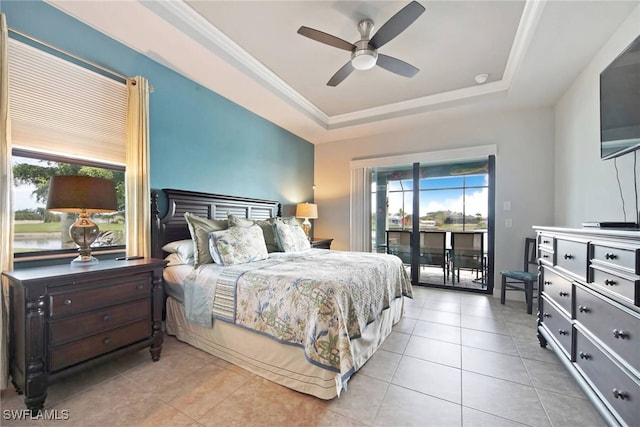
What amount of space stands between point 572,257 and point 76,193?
3.36m

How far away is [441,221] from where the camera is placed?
4422 mm

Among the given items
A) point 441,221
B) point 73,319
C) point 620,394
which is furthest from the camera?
point 441,221

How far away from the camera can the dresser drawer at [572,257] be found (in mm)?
1604

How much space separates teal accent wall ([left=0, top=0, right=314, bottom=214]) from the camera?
202cm

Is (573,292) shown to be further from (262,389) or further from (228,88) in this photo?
(228,88)

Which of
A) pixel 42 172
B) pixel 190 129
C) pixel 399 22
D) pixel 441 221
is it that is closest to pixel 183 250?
pixel 42 172

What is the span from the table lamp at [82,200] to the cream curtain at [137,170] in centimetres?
39

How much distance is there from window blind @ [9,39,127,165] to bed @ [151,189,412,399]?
63 cm

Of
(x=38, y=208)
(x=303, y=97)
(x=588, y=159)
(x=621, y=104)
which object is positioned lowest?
(x=38, y=208)

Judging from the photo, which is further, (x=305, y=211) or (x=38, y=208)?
(x=305, y=211)

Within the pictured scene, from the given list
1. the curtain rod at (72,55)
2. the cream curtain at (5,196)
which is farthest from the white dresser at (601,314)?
the curtain rod at (72,55)

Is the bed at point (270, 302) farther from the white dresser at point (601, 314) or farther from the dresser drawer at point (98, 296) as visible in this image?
the white dresser at point (601, 314)

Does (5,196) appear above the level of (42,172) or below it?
below

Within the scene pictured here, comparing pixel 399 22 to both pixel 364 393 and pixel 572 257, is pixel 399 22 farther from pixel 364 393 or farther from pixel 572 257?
pixel 364 393
